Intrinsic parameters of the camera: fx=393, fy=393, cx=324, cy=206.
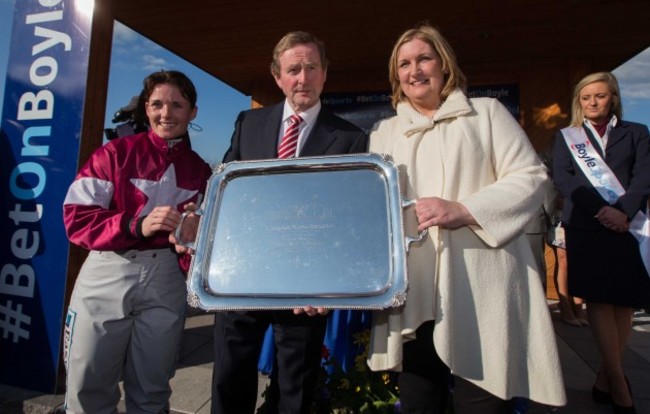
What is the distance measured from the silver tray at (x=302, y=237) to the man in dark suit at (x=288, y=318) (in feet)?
0.72

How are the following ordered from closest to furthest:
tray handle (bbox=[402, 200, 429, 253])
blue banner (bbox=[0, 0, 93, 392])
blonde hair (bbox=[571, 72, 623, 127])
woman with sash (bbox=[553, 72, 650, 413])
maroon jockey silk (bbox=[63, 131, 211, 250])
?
tray handle (bbox=[402, 200, 429, 253]) → maroon jockey silk (bbox=[63, 131, 211, 250]) → woman with sash (bbox=[553, 72, 650, 413]) → blonde hair (bbox=[571, 72, 623, 127]) → blue banner (bbox=[0, 0, 93, 392])

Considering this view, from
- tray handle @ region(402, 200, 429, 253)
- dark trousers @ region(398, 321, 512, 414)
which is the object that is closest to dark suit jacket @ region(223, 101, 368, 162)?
tray handle @ region(402, 200, 429, 253)

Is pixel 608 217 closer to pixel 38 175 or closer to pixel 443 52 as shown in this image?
pixel 443 52

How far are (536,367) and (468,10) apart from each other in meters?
4.66

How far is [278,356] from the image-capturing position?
5.73 feet

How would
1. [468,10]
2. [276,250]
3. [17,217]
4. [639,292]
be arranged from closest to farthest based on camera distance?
[276,250] < [639,292] < [17,217] < [468,10]

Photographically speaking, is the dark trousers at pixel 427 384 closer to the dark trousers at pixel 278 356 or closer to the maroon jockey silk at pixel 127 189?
the dark trousers at pixel 278 356

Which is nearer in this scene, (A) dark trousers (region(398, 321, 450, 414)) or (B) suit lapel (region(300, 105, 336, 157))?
(A) dark trousers (region(398, 321, 450, 414))

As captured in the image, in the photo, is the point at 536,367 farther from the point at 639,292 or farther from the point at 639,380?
the point at 639,380

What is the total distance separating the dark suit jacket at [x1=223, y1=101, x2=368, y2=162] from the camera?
1741mm

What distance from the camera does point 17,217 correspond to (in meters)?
3.07

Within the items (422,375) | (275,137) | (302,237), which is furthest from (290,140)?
(422,375)

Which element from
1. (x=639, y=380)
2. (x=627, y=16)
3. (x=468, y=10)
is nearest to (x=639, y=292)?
(x=639, y=380)

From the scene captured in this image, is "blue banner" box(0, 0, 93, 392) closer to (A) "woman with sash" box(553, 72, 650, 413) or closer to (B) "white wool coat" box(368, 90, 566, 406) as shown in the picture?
(B) "white wool coat" box(368, 90, 566, 406)
